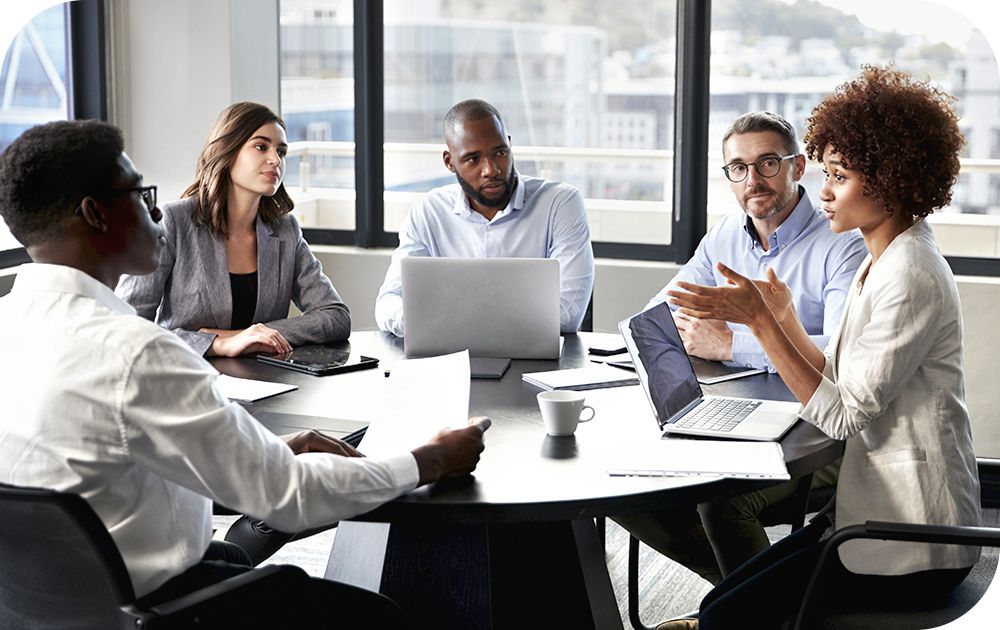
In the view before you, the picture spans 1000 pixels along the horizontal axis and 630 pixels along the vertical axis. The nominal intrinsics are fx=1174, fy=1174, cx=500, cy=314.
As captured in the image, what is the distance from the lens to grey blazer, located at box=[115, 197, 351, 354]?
3.00m

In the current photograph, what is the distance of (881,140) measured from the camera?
2.11m

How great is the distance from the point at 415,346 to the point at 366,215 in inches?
95.2

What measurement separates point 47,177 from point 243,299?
5.08ft

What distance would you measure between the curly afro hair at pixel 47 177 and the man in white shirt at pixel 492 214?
5.32 ft

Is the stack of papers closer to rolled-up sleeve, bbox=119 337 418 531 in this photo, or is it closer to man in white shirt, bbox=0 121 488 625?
man in white shirt, bbox=0 121 488 625

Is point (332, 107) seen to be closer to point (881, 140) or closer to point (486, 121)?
point (486, 121)

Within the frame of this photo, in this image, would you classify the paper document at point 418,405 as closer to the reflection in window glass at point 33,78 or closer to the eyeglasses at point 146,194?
the eyeglasses at point 146,194

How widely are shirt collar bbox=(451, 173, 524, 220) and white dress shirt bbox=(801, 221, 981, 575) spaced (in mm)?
1520

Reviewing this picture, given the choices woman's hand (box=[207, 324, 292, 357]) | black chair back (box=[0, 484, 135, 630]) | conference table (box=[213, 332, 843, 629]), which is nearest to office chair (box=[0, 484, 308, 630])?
black chair back (box=[0, 484, 135, 630])

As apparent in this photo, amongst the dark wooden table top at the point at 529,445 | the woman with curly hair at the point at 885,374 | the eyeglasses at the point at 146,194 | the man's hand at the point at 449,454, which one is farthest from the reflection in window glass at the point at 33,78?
the woman with curly hair at the point at 885,374

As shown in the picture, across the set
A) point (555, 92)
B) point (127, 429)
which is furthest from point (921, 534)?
point (555, 92)

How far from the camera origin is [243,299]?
3.13 meters

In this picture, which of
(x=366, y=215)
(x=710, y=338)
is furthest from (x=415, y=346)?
(x=366, y=215)

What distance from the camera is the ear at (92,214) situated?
A: 162 centimetres
